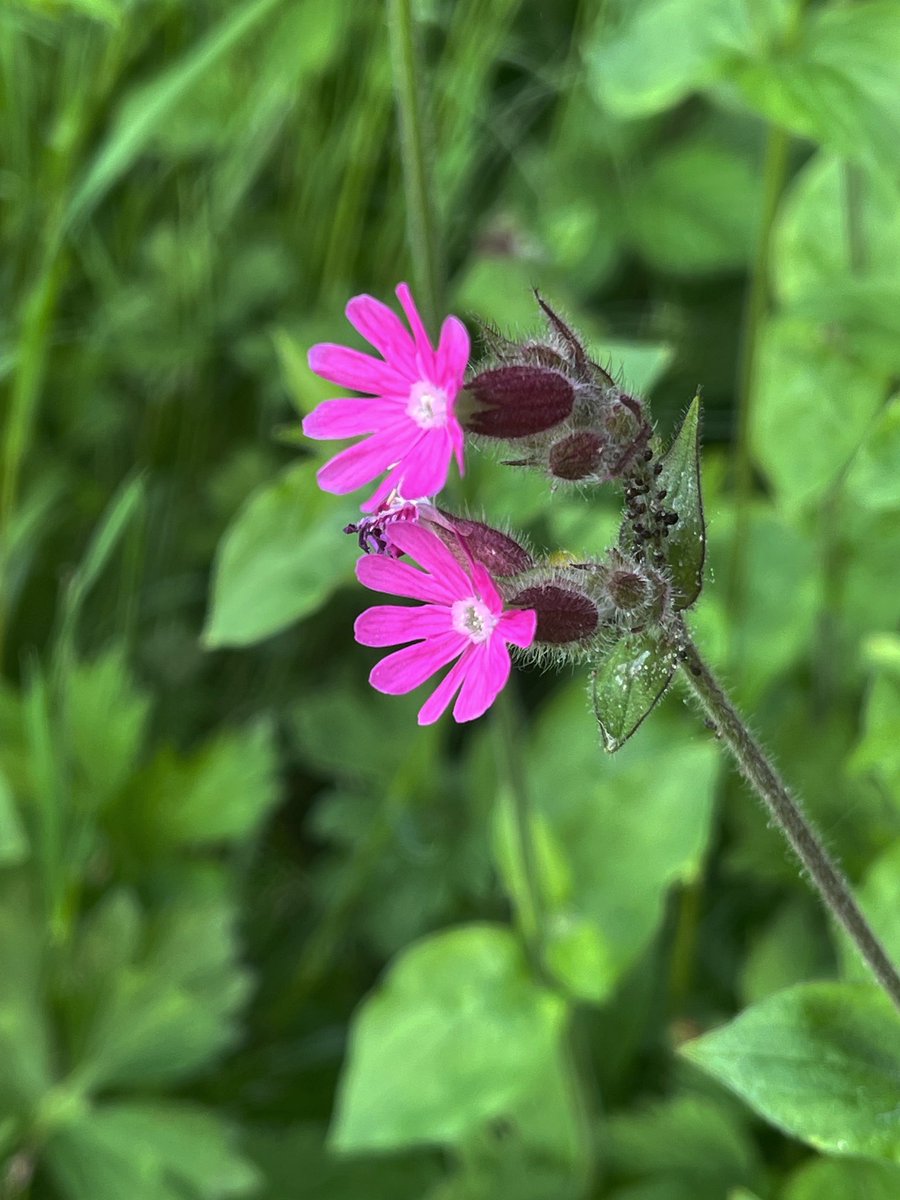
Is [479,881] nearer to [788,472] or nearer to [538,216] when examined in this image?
[788,472]

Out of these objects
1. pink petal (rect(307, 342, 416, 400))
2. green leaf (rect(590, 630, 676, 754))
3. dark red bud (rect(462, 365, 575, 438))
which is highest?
pink petal (rect(307, 342, 416, 400))

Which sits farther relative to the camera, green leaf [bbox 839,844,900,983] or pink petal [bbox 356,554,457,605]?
green leaf [bbox 839,844,900,983]

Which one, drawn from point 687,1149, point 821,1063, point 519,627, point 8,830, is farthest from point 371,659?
point 519,627

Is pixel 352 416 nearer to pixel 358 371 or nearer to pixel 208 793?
pixel 358 371

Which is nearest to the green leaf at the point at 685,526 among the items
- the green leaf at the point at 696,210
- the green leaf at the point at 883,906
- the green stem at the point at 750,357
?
the green leaf at the point at 883,906

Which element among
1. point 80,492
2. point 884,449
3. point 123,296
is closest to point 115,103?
point 123,296

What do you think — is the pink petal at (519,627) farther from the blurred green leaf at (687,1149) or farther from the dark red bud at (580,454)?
the blurred green leaf at (687,1149)

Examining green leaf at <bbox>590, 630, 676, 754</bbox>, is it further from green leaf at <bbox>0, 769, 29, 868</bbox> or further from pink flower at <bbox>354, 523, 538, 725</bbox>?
green leaf at <bbox>0, 769, 29, 868</bbox>

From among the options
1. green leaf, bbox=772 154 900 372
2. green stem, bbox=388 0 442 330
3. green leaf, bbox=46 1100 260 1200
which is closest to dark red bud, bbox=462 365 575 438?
green stem, bbox=388 0 442 330
